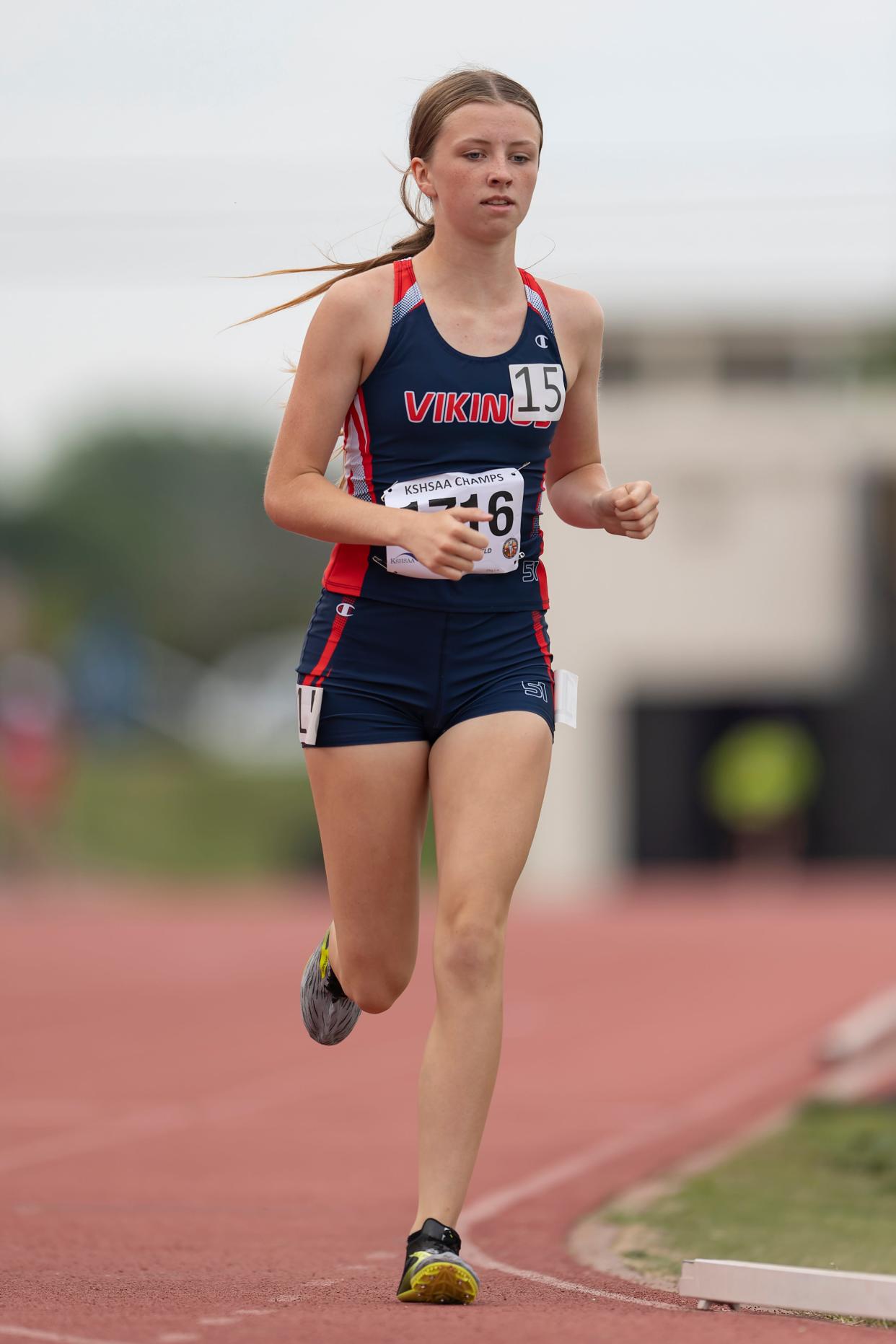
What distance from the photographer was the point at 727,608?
3609 cm

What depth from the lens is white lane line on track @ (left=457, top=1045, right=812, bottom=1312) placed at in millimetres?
5090

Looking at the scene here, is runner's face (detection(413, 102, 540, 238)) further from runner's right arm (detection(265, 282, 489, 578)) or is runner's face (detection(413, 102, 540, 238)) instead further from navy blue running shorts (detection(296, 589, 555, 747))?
navy blue running shorts (detection(296, 589, 555, 747))

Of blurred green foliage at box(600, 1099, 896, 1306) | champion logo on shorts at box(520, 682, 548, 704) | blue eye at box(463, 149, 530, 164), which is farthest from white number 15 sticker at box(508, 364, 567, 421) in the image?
blurred green foliage at box(600, 1099, 896, 1306)

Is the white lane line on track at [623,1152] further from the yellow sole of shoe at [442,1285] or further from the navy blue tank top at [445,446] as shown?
the navy blue tank top at [445,446]

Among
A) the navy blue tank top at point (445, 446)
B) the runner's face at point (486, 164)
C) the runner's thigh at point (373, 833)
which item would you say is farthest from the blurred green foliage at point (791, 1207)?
the runner's face at point (486, 164)

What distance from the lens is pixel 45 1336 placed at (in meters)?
4.11

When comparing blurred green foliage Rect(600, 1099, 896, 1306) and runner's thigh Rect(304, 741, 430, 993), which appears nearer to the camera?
runner's thigh Rect(304, 741, 430, 993)

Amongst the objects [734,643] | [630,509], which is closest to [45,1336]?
[630,509]

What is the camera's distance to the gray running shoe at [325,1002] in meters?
5.47

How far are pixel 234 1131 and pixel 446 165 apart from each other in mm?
5265

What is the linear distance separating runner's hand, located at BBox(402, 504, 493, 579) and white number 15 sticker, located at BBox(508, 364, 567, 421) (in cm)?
47

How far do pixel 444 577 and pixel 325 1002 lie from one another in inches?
57.0

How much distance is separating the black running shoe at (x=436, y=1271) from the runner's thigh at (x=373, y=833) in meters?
0.79

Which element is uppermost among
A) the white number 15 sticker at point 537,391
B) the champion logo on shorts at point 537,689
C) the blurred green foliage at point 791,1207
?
the white number 15 sticker at point 537,391
